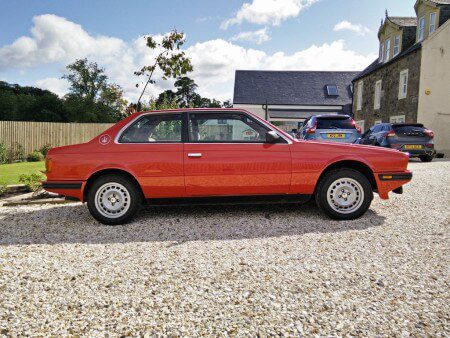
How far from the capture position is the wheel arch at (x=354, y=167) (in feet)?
16.0

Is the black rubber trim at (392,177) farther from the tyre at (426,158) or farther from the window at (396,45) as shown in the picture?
the window at (396,45)

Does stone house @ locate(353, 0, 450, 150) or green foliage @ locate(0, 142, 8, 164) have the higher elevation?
stone house @ locate(353, 0, 450, 150)

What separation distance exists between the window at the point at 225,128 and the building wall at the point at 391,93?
53.1 feet

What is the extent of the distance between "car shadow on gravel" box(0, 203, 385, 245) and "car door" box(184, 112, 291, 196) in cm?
47

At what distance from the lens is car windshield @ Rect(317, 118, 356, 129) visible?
10.2m

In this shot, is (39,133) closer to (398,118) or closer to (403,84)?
(398,118)

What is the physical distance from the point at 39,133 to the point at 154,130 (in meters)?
15.8

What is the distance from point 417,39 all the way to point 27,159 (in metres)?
22.1

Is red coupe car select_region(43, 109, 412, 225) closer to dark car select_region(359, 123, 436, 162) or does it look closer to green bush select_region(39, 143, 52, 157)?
dark car select_region(359, 123, 436, 162)

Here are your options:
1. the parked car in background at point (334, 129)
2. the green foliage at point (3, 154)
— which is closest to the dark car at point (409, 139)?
the parked car in background at point (334, 129)

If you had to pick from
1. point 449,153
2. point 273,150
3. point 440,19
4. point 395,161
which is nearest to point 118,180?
point 273,150

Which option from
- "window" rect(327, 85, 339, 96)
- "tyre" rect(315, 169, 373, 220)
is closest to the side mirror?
"tyre" rect(315, 169, 373, 220)

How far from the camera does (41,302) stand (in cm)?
259

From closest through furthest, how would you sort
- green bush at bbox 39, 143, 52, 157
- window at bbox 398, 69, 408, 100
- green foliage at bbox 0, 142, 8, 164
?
green foliage at bbox 0, 142, 8, 164 → green bush at bbox 39, 143, 52, 157 → window at bbox 398, 69, 408, 100
